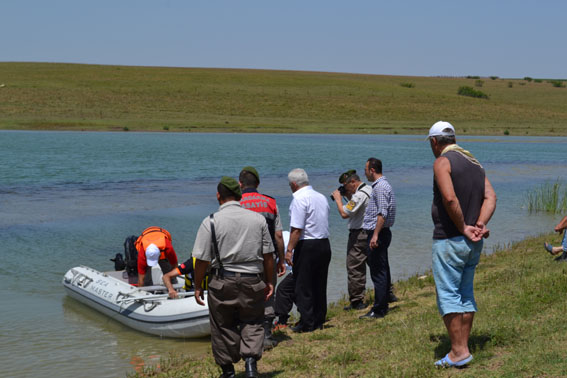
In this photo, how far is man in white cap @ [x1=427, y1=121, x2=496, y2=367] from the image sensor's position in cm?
527

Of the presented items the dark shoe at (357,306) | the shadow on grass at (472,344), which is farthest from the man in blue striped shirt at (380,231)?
the shadow on grass at (472,344)

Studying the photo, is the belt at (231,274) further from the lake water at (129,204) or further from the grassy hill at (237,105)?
the grassy hill at (237,105)

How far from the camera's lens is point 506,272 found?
365 inches

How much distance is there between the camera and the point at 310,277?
742 cm

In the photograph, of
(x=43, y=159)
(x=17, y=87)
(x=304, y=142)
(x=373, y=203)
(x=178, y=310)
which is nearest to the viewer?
(x=373, y=203)

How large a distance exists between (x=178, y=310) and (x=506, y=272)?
4.43 m

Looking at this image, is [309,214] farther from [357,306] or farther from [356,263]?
[357,306]

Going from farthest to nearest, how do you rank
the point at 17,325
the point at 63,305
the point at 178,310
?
the point at 63,305
the point at 17,325
the point at 178,310

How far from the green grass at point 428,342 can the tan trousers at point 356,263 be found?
28 centimetres

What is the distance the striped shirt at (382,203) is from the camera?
25.0ft

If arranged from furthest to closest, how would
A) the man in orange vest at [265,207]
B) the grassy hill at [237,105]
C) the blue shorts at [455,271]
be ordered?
the grassy hill at [237,105]
the man in orange vest at [265,207]
the blue shorts at [455,271]

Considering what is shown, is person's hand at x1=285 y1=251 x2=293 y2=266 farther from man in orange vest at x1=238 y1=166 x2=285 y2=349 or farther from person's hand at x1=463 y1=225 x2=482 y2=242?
person's hand at x1=463 y1=225 x2=482 y2=242

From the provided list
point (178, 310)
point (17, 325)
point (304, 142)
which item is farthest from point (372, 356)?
point (304, 142)

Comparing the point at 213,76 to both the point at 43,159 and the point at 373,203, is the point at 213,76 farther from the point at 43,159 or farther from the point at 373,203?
the point at 373,203
